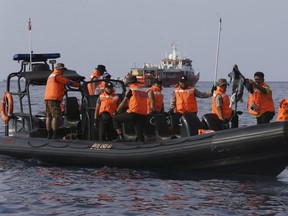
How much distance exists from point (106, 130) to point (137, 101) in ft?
3.11

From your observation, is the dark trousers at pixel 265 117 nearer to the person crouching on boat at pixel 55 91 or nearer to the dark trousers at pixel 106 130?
the dark trousers at pixel 106 130

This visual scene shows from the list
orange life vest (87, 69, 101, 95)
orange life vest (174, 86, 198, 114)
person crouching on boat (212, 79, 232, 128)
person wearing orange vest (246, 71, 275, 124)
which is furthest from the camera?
orange life vest (87, 69, 101, 95)

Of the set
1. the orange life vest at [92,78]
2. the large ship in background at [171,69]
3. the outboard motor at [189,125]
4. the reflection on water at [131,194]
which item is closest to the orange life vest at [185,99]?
the outboard motor at [189,125]

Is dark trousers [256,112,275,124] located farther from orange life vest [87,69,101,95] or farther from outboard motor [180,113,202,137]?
orange life vest [87,69,101,95]

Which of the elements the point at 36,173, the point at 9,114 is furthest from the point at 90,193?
the point at 9,114

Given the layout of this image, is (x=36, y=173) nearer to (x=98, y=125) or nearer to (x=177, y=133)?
(x=98, y=125)

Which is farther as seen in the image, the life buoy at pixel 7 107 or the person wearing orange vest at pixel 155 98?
the life buoy at pixel 7 107

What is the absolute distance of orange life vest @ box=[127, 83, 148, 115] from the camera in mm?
12812

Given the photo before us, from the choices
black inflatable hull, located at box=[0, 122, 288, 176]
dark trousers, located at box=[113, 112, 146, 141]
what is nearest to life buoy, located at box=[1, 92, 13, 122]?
black inflatable hull, located at box=[0, 122, 288, 176]

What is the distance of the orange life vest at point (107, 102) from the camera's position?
13.2 meters

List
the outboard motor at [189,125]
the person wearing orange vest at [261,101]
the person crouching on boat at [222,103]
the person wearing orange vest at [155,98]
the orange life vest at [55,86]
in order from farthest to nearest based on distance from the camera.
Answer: the person wearing orange vest at [155,98] < the orange life vest at [55,86] < the person wearing orange vest at [261,101] < the person crouching on boat at [222,103] < the outboard motor at [189,125]

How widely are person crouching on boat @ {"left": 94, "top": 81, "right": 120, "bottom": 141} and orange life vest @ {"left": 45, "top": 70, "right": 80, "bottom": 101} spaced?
70 cm

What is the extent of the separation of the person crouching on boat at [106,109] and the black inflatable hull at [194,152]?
425mm

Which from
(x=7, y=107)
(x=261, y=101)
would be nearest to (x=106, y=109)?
(x=7, y=107)
